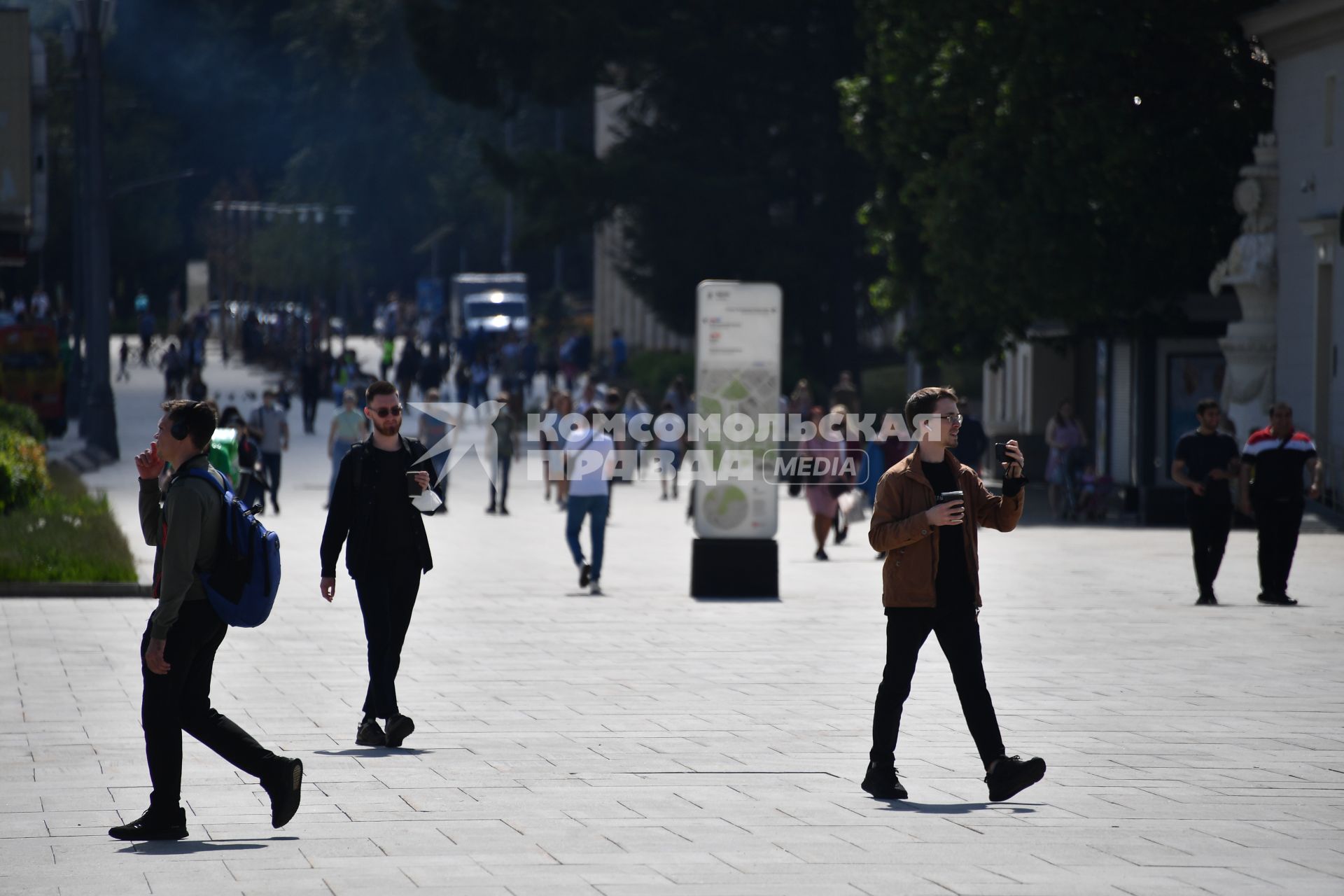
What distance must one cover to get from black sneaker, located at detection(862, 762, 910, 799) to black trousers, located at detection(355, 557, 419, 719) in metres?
2.49

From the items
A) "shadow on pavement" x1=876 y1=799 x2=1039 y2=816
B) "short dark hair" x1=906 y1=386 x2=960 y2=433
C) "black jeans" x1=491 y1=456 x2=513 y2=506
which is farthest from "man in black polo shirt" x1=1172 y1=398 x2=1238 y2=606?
"black jeans" x1=491 y1=456 x2=513 y2=506

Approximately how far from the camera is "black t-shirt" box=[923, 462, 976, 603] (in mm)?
8312

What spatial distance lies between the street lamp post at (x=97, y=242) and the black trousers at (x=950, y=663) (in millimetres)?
25418

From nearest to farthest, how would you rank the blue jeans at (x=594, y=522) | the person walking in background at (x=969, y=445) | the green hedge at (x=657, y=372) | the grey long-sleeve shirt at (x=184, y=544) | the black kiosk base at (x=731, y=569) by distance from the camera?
1. the grey long-sleeve shirt at (x=184, y=544)
2. the black kiosk base at (x=731, y=569)
3. the blue jeans at (x=594, y=522)
4. the person walking in background at (x=969, y=445)
5. the green hedge at (x=657, y=372)

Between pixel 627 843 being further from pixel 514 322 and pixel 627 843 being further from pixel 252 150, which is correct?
pixel 252 150

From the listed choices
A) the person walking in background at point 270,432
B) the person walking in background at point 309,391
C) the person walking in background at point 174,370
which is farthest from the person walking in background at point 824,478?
the person walking in background at point 174,370

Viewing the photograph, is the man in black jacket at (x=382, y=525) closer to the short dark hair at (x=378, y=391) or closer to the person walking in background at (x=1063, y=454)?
the short dark hair at (x=378, y=391)

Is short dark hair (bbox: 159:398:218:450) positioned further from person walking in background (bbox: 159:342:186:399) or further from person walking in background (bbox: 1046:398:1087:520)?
person walking in background (bbox: 159:342:186:399)

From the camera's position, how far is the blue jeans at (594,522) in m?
17.8

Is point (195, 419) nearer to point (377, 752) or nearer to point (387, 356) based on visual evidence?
point (377, 752)

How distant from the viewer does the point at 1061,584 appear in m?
18.7

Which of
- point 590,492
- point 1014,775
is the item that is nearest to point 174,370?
point 590,492

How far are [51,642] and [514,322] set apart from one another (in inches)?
2545

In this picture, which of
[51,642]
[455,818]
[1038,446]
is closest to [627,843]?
[455,818]
